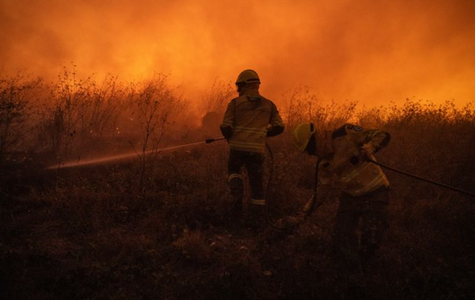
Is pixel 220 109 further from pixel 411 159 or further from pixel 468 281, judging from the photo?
pixel 468 281

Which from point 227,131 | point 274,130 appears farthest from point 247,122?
point 274,130

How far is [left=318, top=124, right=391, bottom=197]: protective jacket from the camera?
3.15 meters

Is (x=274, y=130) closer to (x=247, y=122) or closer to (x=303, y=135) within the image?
(x=247, y=122)

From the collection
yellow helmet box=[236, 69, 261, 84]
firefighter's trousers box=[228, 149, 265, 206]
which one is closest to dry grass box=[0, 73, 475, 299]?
firefighter's trousers box=[228, 149, 265, 206]

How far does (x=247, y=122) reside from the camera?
4.21 meters

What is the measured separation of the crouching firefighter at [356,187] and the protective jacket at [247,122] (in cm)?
87

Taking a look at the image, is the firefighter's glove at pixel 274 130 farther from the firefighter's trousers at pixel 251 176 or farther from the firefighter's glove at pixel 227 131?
the firefighter's glove at pixel 227 131

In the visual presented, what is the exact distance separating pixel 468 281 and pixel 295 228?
2033mm

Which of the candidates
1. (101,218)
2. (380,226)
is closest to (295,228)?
(380,226)

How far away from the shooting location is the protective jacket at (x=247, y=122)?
4184 millimetres

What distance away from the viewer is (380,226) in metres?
3.13

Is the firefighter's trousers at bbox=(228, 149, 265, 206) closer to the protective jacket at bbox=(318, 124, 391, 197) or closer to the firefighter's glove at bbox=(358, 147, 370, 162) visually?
the protective jacket at bbox=(318, 124, 391, 197)

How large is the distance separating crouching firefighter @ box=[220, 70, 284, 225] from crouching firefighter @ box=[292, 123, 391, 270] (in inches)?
35.1

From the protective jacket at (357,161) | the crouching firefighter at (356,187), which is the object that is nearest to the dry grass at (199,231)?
the crouching firefighter at (356,187)
